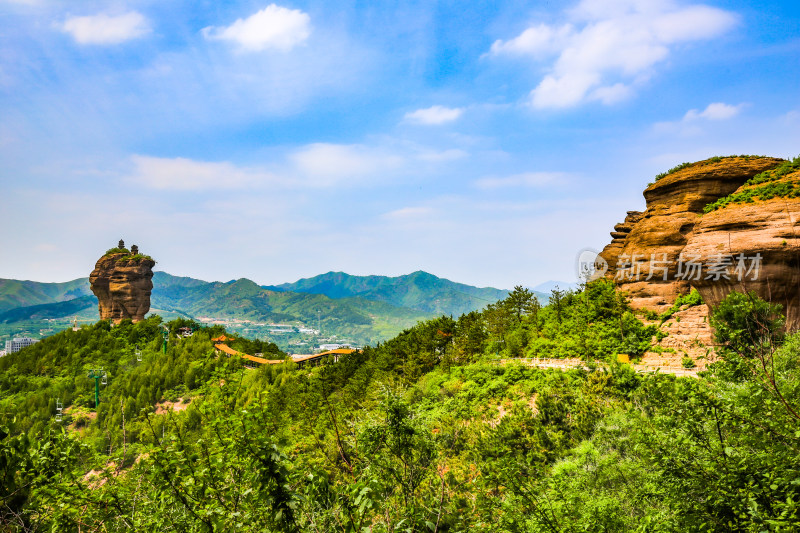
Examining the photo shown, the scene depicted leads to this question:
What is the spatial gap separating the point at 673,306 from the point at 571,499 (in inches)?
952

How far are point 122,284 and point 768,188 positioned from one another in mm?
98775

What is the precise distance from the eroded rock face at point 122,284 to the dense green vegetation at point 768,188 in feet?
310

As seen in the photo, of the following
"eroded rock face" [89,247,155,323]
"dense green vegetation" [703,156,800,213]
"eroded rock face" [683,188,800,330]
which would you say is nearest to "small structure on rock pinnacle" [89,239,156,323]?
"eroded rock face" [89,247,155,323]

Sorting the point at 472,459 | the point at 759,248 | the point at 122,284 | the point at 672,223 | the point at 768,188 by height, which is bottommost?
the point at 472,459

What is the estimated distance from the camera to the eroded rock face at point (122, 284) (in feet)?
268

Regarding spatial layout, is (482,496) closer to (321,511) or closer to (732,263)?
(321,511)

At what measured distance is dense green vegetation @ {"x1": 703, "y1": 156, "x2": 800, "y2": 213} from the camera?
2314 cm

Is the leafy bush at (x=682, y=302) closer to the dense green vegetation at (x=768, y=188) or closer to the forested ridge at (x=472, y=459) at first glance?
the forested ridge at (x=472, y=459)

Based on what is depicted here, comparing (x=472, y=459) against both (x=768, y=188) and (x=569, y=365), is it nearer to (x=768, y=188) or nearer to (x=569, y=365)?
(x=569, y=365)

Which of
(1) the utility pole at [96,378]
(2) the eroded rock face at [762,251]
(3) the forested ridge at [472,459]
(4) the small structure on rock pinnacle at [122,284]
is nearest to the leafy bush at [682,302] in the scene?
(3) the forested ridge at [472,459]

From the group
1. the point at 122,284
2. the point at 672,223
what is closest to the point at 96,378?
the point at 122,284

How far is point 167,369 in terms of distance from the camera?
195 ft

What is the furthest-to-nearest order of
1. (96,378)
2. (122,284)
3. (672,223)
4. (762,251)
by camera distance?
1. (122,284)
2. (96,378)
3. (672,223)
4. (762,251)

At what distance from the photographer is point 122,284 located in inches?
3209
